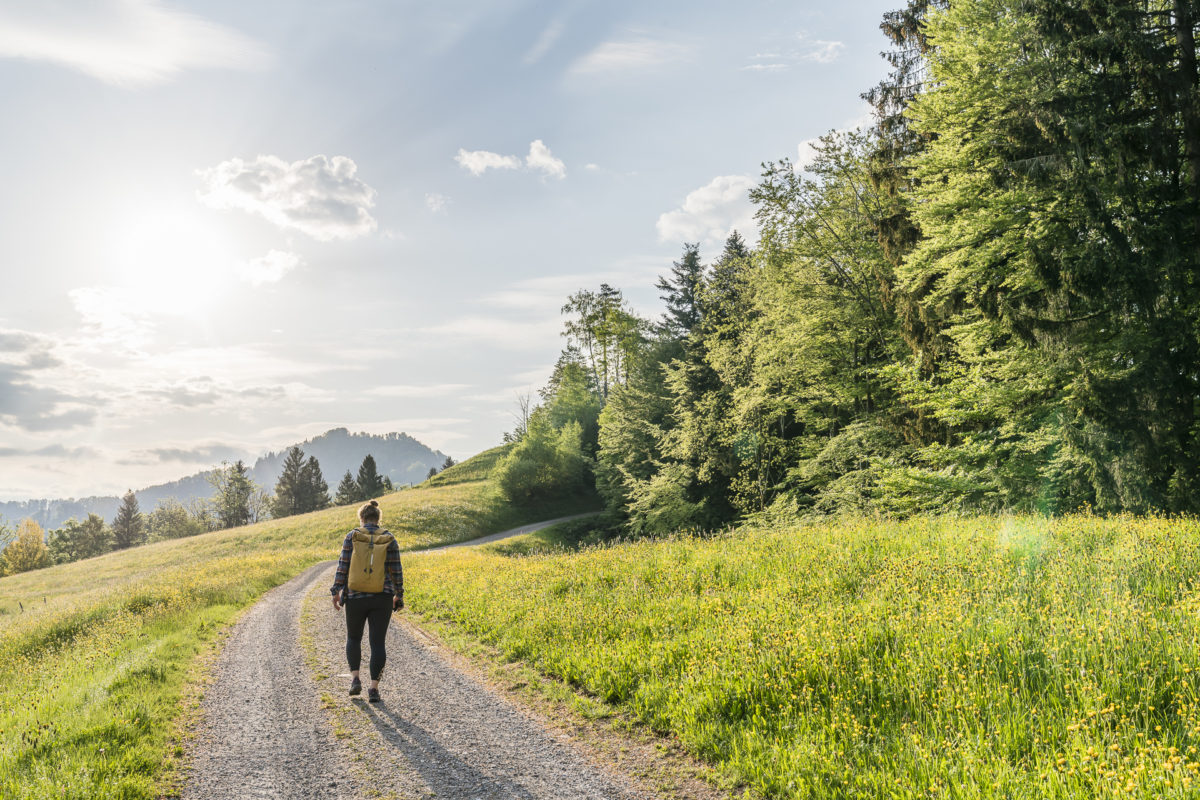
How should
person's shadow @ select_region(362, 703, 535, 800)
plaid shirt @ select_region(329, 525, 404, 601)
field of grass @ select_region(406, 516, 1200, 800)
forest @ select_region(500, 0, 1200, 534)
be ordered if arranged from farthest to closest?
forest @ select_region(500, 0, 1200, 534)
plaid shirt @ select_region(329, 525, 404, 601)
person's shadow @ select_region(362, 703, 535, 800)
field of grass @ select_region(406, 516, 1200, 800)

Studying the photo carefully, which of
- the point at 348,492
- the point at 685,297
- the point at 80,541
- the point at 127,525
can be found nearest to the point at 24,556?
the point at 80,541

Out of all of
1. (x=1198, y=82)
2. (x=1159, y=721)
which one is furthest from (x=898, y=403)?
(x=1159, y=721)

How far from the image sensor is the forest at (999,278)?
1247 centimetres

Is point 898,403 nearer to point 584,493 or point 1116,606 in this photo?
point 1116,606

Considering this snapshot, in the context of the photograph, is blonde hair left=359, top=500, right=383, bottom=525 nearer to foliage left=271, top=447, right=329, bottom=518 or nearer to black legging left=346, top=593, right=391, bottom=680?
black legging left=346, top=593, right=391, bottom=680

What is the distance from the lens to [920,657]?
5.89m

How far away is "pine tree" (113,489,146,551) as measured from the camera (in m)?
99.1

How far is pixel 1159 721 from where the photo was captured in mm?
4555

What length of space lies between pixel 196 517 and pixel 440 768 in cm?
12813

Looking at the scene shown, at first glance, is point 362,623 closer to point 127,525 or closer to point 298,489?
point 298,489

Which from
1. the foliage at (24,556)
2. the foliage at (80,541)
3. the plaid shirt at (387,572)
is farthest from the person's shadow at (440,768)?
the foliage at (80,541)

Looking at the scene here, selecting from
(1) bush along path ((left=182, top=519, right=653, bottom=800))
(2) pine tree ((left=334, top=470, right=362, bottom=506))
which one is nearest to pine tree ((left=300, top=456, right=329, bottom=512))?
(2) pine tree ((left=334, top=470, right=362, bottom=506))

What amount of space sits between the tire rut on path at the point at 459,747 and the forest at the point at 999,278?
510 inches

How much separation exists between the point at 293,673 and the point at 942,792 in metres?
9.34
